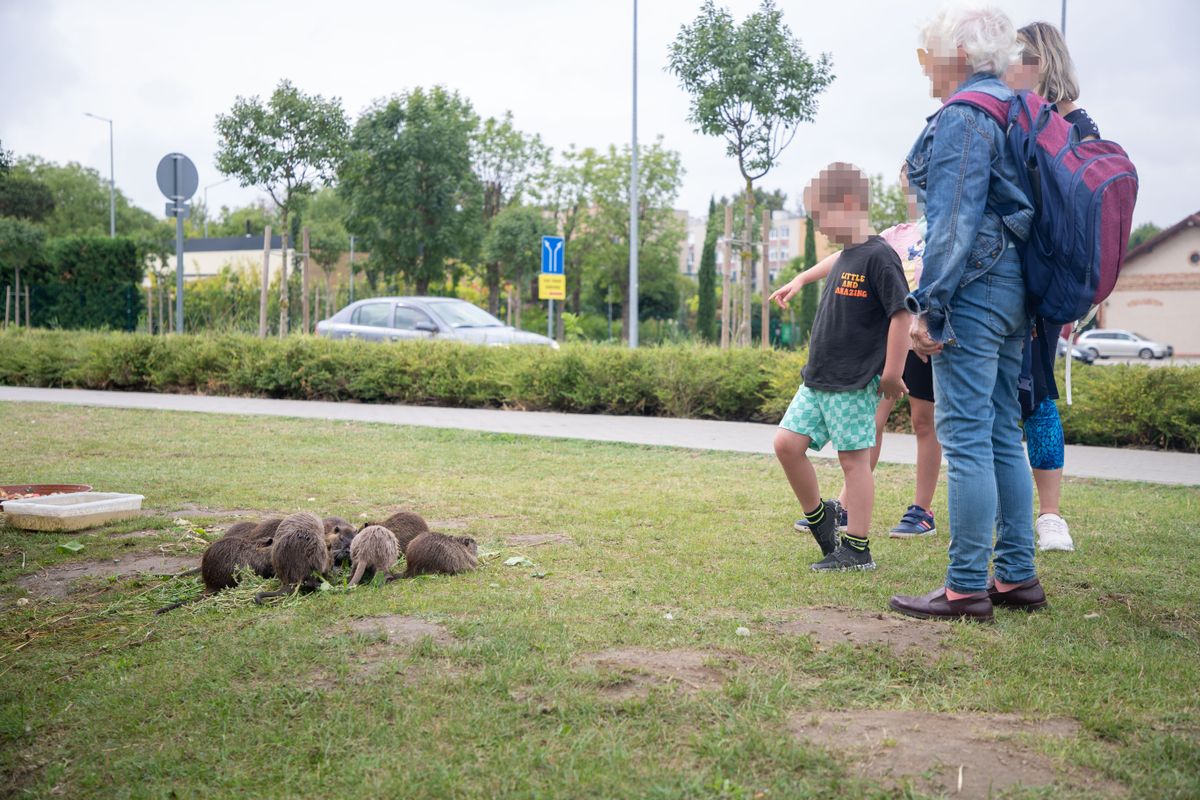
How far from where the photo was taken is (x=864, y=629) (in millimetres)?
3311

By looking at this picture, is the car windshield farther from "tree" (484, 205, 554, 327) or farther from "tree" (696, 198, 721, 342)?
"tree" (696, 198, 721, 342)

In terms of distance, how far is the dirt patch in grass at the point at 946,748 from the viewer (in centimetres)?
215

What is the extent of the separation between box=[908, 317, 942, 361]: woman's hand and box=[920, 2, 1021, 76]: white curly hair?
0.93 m

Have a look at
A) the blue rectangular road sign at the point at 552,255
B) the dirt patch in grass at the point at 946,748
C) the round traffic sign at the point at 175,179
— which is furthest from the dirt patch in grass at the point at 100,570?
the blue rectangular road sign at the point at 552,255

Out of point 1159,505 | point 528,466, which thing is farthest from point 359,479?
point 1159,505

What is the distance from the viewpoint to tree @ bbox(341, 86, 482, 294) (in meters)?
25.3

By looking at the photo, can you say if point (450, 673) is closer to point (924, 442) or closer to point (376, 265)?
point (924, 442)

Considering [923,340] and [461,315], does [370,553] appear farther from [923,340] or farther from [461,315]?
[461,315]

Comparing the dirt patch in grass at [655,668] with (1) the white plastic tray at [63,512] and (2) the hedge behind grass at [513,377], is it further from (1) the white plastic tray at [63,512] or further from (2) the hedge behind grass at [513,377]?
(2) the hedge behind grass at [513,377]

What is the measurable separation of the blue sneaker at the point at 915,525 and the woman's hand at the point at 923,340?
1.92 m

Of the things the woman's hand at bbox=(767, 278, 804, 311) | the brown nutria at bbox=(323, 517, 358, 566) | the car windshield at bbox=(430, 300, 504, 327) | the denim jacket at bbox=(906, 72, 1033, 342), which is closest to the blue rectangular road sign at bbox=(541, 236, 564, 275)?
the car windshield at bbox=(430, 300, 504, 327)

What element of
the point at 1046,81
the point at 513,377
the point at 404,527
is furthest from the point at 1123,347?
the point at 404,527

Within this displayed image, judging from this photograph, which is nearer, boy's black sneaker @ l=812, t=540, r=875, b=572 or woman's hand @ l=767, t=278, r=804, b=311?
boy's black sneaker @ l=812, t=540, r=875, b=572

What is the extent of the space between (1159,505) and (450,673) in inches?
200
